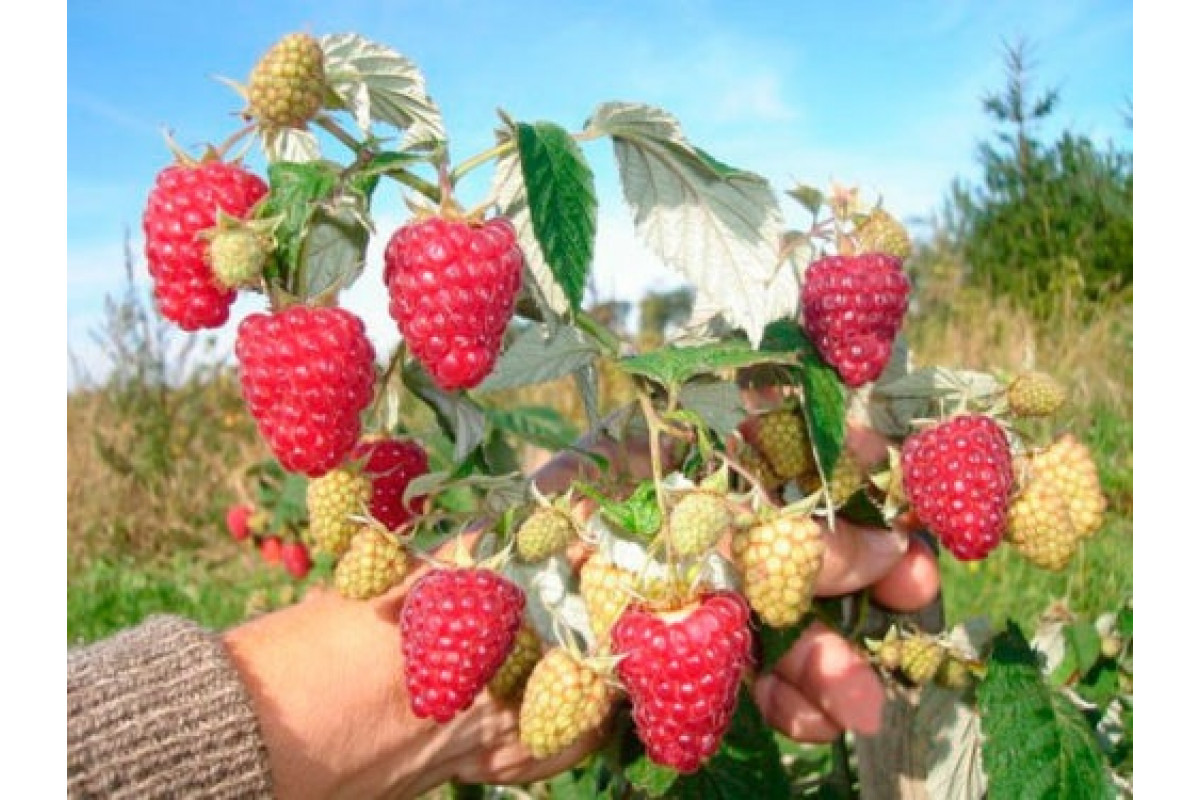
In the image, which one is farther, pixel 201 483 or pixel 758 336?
pixel 201 483

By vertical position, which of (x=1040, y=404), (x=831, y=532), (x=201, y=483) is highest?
(x=1040, y=404)

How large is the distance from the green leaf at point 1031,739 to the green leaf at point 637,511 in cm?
49

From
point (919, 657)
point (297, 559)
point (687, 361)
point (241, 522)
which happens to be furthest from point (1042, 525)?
point (241, 522)

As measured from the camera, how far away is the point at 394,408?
106 cm

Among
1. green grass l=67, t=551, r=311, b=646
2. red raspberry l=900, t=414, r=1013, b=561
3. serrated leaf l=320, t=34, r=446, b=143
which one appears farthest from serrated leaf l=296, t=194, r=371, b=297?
green grass l=67, t=551, r=311, b=646

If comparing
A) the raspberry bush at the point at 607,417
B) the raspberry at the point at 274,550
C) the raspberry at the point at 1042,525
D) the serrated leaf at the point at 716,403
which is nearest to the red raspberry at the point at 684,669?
the raspberry bush at the point at 607,417

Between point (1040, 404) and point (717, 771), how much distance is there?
0.49 m

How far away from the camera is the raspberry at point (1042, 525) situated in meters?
1.13

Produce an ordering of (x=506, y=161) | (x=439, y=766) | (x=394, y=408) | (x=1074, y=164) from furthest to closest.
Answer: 1. (x=1074, y=164)
2. (x=439, y=766)
3. (x=394, y=408)
4. (x=506, y=161)

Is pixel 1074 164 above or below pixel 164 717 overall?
above

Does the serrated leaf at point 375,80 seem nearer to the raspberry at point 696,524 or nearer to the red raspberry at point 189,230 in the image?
the red raspberry at point 189,230

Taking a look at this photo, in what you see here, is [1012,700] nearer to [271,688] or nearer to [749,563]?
[749,563]

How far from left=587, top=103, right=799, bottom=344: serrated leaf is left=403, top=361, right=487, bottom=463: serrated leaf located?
0.21 meters

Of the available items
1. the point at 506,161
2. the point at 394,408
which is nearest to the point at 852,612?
the point at 394,408
